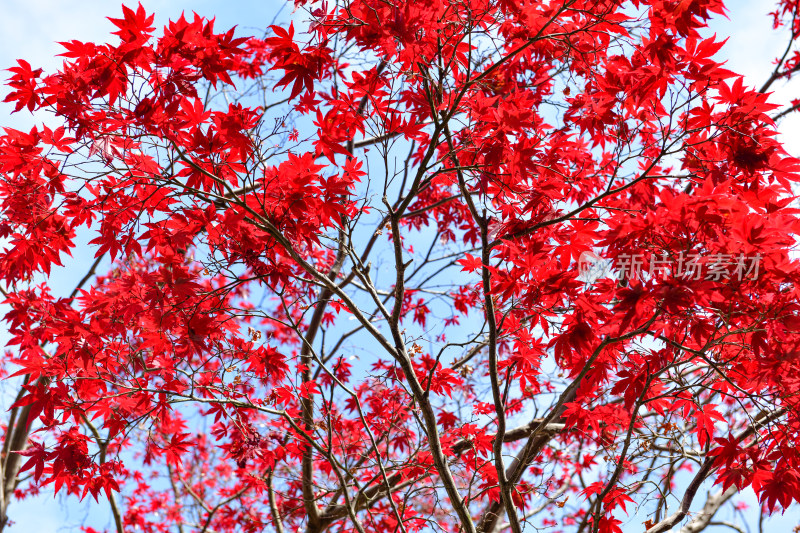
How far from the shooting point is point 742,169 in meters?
2.61

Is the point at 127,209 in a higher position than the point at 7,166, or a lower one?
lower

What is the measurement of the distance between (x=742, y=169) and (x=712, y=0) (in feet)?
2.40

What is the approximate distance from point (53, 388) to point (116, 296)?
0.54 m

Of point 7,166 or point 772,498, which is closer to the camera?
point 772,498

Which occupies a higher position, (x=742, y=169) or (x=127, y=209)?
(x=127, y=209)

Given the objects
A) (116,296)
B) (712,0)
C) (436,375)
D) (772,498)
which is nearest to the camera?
(772,498)

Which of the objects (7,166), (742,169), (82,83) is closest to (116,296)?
(7,166)

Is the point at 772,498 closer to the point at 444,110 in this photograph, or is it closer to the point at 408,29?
the point at 444,110

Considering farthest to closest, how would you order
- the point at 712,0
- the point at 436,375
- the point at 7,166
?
the point at 436,375 → the point at 7,166 → the point at 712,0

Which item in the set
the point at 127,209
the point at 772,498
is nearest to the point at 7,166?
the point at 127,209

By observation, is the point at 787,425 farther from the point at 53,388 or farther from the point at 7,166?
the point at 7,166

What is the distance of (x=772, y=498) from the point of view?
7.40 ft

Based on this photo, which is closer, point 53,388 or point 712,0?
point 712,0

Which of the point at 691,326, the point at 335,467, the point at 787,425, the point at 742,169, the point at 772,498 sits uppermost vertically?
the point at 742,169
